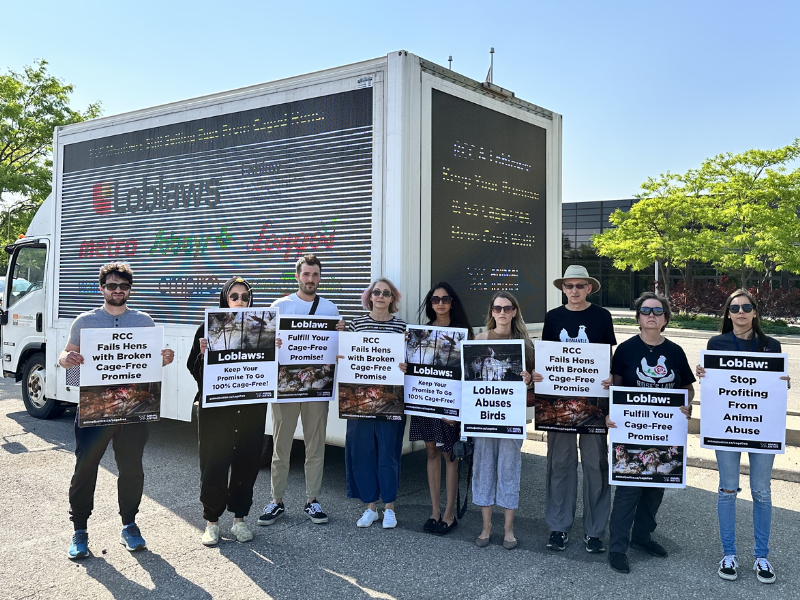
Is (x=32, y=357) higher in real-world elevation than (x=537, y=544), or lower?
higher

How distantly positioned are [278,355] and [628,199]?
41876 mm

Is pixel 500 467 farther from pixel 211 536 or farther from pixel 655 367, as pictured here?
pixel 211 536

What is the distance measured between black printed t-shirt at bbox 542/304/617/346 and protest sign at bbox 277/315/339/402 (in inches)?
63.2

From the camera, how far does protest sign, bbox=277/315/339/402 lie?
A: 4730mm

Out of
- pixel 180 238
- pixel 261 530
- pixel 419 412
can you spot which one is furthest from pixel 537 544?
pixel 180 238

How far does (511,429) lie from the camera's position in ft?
14.2

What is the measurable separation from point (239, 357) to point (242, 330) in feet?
0.62

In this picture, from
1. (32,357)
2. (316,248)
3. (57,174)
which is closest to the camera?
(316,248)

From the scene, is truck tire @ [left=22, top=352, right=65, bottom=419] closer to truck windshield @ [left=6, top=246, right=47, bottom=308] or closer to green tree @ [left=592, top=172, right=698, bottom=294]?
truck windshield @ [left=6, top=246, right=47, bottom=308]

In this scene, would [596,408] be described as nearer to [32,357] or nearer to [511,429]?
[511,429]

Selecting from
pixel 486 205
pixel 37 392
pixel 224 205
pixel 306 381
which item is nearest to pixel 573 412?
pixel 306 381

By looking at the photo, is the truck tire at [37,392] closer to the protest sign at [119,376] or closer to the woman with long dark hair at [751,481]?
the protest sign at [119,376]

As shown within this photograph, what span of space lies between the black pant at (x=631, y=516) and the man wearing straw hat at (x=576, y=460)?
0.48 ft

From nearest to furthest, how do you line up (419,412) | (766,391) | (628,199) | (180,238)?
(766,391), (419,412), (180,238), (628,199)
